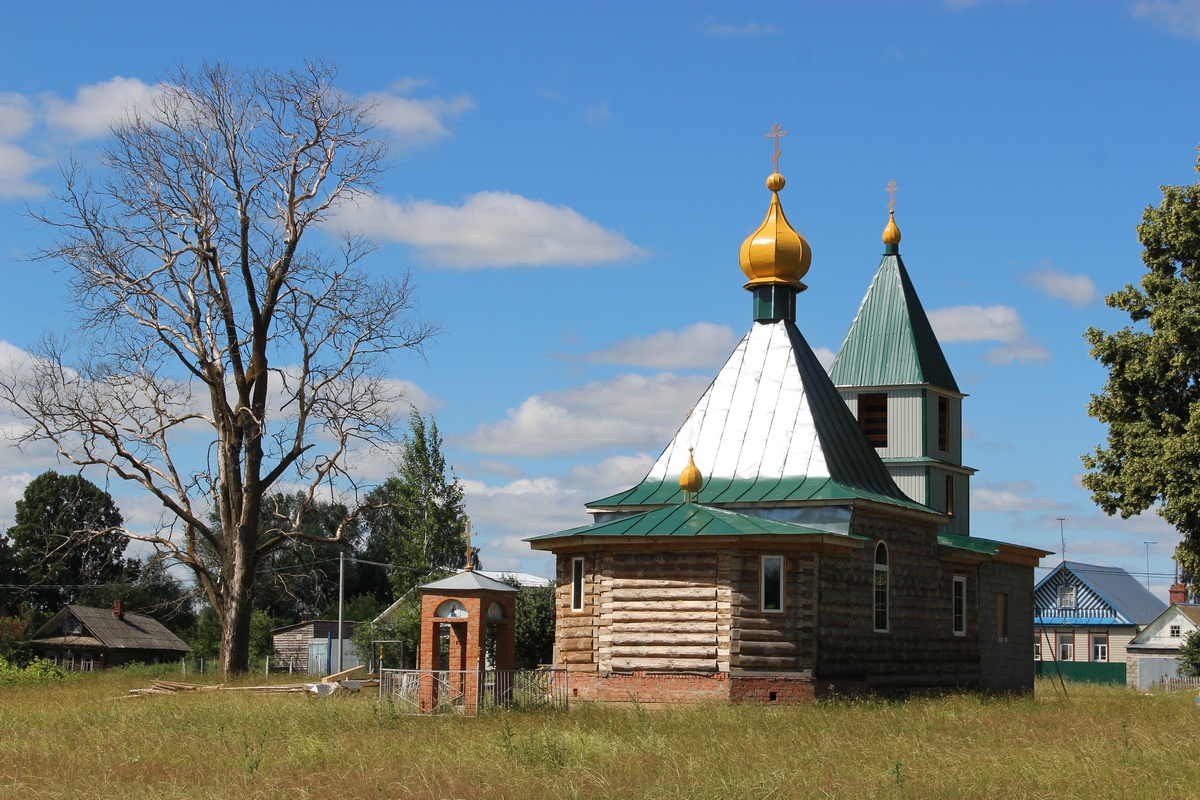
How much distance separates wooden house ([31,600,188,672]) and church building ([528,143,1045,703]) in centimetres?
3494

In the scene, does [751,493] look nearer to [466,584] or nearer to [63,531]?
[466,584]

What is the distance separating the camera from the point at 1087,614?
194ft

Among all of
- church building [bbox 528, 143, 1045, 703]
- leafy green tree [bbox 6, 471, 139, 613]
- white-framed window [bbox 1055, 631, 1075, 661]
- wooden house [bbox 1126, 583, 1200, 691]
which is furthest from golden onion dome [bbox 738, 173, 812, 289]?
leafy green tree [bbox 6, 471, 139, 613]

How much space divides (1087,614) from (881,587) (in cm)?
3540

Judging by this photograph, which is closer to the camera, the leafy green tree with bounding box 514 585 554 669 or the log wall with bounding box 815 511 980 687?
the log wall with bounding box 815 511 980 687

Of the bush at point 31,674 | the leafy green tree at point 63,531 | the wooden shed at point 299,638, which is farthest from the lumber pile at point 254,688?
the leafy green tree at point 63,531

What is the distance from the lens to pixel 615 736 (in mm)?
18047

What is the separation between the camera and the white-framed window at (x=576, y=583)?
25734 millimetres

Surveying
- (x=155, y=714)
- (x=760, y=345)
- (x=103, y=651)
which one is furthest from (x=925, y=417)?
(x=103, y=651)

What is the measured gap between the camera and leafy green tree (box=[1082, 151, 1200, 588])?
25688 mm

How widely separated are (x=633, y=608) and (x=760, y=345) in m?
7.75

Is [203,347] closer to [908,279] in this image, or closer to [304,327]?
Result: [304,327]

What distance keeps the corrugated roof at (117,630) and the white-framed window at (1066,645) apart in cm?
3765

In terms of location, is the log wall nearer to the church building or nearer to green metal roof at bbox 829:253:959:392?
the church building
